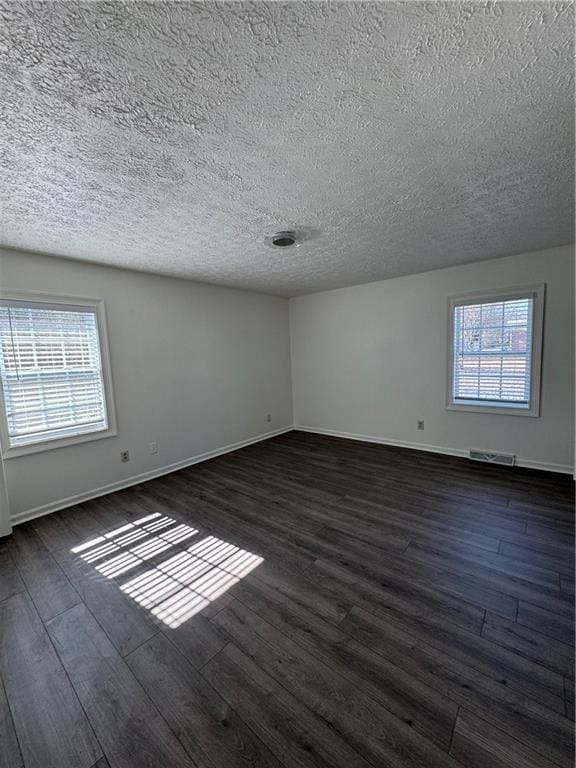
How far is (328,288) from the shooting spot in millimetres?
4809

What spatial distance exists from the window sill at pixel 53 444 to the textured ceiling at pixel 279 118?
1.79m

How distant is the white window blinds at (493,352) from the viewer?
11.5ft

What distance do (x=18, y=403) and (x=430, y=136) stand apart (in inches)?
145

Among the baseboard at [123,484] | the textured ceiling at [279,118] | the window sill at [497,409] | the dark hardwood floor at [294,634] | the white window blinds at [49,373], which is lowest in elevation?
the dark hardwood floor at [294,634]

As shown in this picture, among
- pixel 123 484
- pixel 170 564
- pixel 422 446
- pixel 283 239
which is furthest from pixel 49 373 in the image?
pixel 422 446

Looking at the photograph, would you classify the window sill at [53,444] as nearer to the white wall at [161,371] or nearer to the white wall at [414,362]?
the white wall at [161,371]

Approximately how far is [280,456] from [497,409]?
9.29 ft

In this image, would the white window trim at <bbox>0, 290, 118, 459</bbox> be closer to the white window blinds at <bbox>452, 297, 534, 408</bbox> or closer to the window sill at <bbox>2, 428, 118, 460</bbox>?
the window sill at <bbox>2, 428, 118, 460</bbox>

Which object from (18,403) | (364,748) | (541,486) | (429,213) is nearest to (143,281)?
(18,403)

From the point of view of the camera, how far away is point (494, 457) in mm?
3691

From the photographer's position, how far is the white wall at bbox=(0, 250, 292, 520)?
2902mm

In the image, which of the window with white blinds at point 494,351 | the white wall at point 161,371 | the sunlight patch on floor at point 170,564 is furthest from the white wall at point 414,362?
the sunlight patch on floor at point 170,564

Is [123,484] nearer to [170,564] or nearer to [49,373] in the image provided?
[49,373]

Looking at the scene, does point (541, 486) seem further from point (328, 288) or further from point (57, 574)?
point (57, 574)
